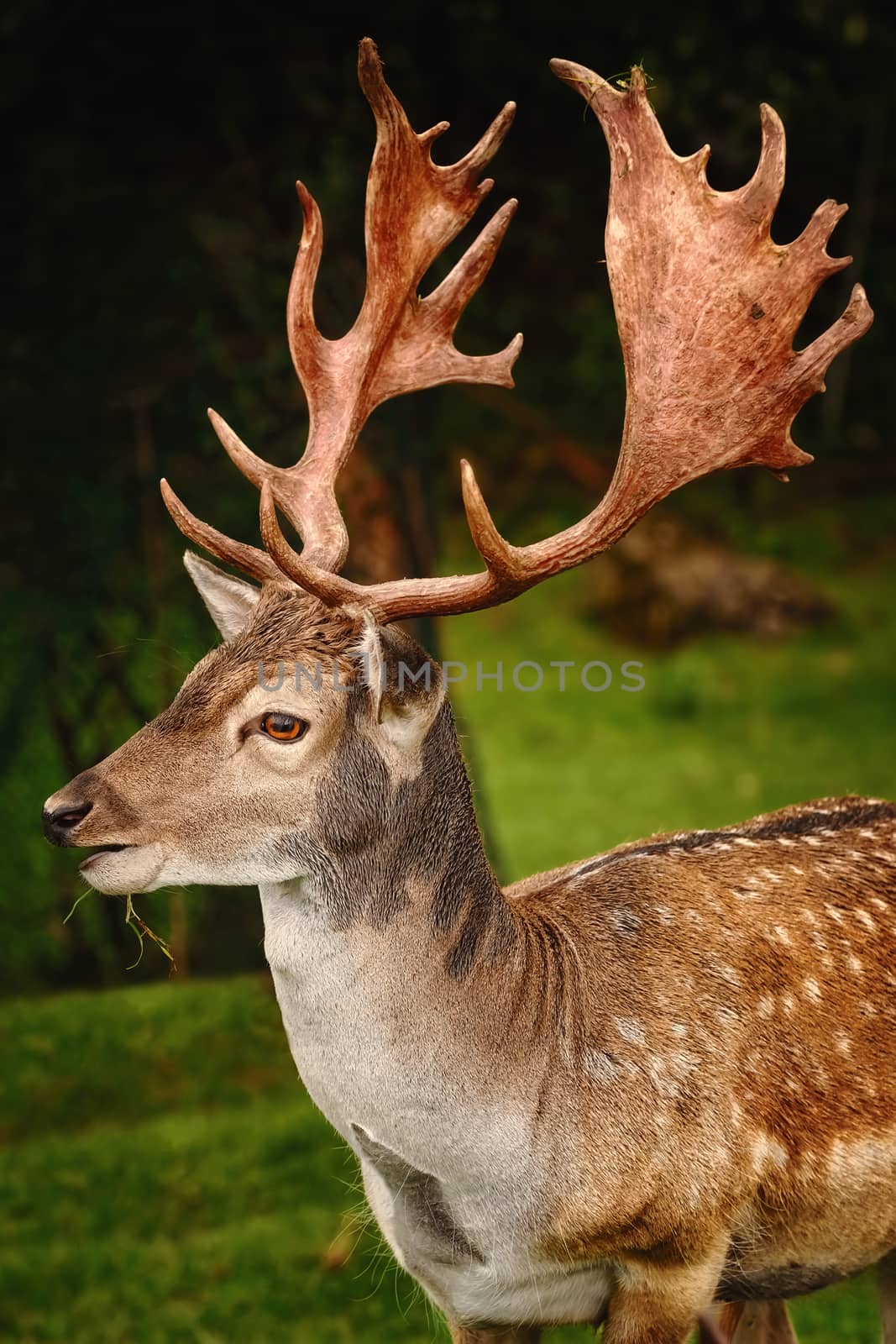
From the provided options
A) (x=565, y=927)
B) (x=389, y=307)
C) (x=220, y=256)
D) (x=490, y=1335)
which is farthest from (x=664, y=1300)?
(x=220, y=256)

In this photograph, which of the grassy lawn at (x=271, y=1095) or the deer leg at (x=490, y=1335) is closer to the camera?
the deer leg at (x=490, y=1335)

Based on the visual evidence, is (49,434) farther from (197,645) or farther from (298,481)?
(298,481)

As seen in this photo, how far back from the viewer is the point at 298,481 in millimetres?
3715

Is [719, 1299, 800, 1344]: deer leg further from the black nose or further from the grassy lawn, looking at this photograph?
the black nose

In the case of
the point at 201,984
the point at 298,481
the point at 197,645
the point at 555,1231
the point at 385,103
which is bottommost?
the point at 201,984

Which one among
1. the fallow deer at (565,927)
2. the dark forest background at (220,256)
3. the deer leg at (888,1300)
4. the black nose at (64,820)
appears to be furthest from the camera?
the dark forest background at (220,256)

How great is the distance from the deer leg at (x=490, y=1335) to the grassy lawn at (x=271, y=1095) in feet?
1.34

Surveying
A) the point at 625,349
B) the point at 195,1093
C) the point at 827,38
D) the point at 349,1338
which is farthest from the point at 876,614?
the point at 625,349

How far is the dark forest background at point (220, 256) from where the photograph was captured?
20.7 ft

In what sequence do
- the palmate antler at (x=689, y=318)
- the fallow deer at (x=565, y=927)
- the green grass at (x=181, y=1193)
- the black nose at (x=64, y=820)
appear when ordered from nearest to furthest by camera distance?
the black nose at (x=64, y=820)
the fallow deer at (x=565, y=927)
the palmate antler at (x=689, y=318)
the green grass at (x=181, y=1193)

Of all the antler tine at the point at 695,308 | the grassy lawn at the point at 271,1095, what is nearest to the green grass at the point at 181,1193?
the grassy lawn at the point at 271,1095

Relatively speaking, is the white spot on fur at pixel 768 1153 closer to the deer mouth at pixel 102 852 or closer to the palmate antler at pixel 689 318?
the palmate antler at pixel 689 318

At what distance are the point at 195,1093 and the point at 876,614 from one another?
7.35m

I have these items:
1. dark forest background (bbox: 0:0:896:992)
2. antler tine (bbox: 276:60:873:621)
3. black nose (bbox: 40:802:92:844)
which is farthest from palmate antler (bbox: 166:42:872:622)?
dark forest background (bbox: 0:0:896:992)
